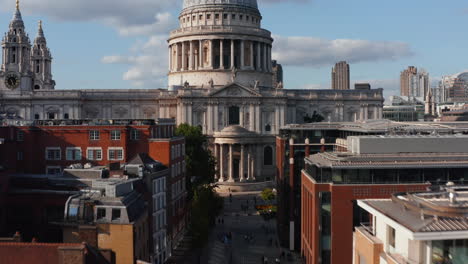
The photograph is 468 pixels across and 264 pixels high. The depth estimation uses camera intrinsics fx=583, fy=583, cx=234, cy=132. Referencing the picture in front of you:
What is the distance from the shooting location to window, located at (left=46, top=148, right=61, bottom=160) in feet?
222

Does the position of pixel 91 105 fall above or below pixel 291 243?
above

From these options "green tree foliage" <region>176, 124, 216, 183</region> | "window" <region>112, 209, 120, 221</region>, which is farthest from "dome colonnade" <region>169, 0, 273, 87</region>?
"window" <region>112, 209, 120, 221</region>

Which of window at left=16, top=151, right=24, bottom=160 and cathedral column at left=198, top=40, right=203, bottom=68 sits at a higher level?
cathedral column at left=198, top=40, right=203, bottom=68

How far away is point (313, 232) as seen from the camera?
4706 cm

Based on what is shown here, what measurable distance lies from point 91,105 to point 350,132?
90944mm

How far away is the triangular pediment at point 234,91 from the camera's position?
5389 inches

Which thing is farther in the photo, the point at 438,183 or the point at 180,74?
the point at 180,74

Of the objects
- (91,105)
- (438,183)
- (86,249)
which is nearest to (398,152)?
(438,183)

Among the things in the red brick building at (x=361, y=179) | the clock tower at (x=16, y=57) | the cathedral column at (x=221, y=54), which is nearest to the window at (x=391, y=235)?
the red brick building at (x=361, y=179)

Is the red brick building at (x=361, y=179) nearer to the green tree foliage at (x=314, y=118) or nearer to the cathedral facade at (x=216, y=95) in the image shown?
the cathedral facade at (x=216, y=95)

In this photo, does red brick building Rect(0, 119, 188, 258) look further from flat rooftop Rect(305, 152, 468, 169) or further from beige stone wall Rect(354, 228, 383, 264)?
beige stone wall Rect(354, 228, 383, 264)

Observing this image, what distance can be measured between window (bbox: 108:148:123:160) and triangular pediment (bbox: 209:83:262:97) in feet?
232

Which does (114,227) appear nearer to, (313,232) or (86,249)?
(86,249)

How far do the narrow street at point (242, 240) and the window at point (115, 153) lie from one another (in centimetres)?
1492
